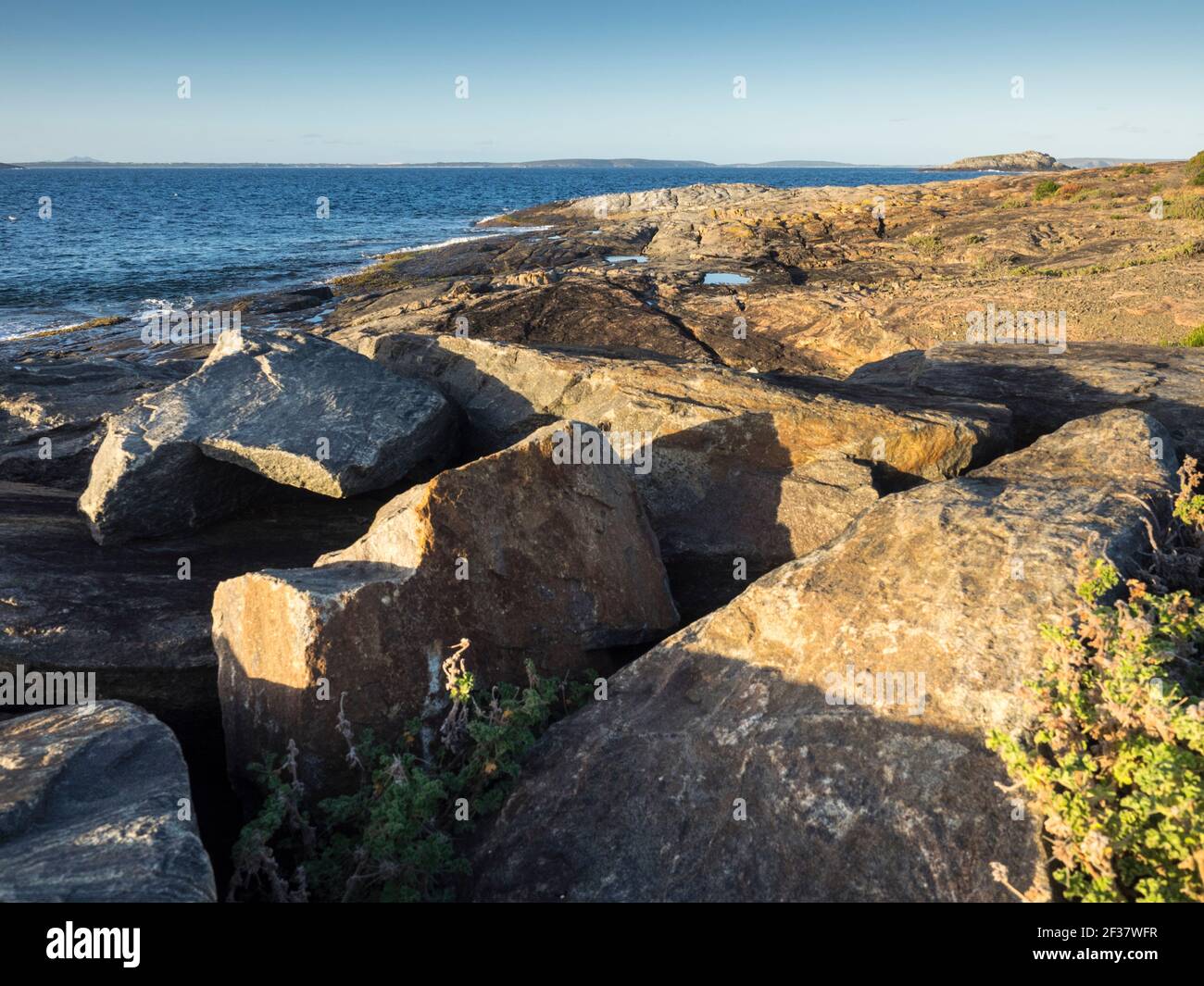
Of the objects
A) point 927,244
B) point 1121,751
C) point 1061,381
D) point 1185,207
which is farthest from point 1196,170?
point 1121,751

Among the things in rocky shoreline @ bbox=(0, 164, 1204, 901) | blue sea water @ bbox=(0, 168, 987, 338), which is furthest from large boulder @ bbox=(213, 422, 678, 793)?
blue sea water @ bbox=(0, 168, 987, 338)

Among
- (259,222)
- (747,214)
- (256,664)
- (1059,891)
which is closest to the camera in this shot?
(1059,891)

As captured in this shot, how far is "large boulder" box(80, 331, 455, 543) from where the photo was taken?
877 centimetres

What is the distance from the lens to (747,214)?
1756 inches

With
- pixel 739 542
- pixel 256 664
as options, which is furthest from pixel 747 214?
pixel 256 664

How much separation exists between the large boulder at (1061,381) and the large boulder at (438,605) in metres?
5.25

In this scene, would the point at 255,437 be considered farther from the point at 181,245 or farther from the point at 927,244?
the point at 181,245

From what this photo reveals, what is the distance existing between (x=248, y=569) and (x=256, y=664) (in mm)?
2709

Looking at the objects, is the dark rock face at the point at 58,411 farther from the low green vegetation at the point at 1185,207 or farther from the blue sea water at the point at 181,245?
the low green vegetation at the point at 1185,207

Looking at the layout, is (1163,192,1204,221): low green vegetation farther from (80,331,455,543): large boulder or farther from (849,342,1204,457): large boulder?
(80,331,455,543): large boulder

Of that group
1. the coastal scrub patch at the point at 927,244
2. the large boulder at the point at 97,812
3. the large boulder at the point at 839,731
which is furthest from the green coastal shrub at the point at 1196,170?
the large boulder at the point at 97,812

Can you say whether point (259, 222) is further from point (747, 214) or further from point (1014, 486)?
point (1014, 486)

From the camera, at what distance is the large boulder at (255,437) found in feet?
28.8

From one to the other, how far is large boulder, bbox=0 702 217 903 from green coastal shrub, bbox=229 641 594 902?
2.04 feet
